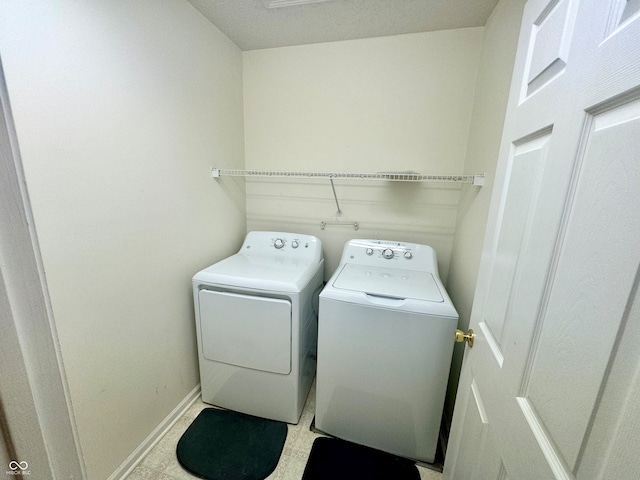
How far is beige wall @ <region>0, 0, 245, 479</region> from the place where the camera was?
2.96ft

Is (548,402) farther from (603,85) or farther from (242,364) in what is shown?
(242,364)

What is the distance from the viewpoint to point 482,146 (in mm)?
1454

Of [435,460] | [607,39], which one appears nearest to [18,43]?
[607,39]

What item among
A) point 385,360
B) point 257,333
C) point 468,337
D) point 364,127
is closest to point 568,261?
point 468,337

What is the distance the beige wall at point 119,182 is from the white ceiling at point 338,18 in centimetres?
17

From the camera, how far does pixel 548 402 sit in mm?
517

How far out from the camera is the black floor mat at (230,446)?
139 centimetres

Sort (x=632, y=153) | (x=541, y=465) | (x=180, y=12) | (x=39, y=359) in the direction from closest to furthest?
1. (x=632, y=153)
2. (x=541, y=465)
3. (x=39, y=359)
4. (x=180, y=12)

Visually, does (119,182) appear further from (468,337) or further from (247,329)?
(468,337)

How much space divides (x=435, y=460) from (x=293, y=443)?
828 mm

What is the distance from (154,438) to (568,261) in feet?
6.82

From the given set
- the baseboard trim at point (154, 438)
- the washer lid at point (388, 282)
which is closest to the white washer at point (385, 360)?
the washer lid at point (388, 282)

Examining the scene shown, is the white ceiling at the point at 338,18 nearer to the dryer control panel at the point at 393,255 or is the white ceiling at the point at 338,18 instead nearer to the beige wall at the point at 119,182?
the beige wall at the point at 119,182

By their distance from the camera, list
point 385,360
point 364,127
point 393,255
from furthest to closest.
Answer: point 364,127
point 393,255
point 385,360
